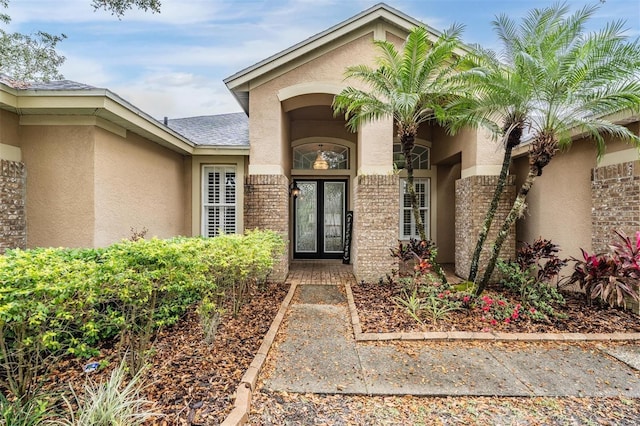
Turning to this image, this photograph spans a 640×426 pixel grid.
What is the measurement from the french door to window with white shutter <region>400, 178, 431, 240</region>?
2.06m

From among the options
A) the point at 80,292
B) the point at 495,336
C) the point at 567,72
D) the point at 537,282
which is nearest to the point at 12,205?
the point at 80,292

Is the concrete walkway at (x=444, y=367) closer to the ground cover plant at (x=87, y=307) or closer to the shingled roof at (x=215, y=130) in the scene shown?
the ground cover plant at (x=87, y=307)

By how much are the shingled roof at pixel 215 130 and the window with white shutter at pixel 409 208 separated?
5.69 m

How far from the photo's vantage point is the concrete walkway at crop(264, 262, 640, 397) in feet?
11.5

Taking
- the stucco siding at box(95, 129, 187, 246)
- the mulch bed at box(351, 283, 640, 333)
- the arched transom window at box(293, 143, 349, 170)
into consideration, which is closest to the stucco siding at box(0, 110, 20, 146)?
the stucco siding at box(95, 129, 187, 246)

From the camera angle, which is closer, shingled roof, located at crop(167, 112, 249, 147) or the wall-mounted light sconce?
shingled roof, located at crop(167, 112, 249, 147)

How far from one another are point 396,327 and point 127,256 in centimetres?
406

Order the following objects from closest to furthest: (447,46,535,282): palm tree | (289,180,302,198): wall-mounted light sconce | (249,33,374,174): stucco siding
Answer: (447,46,535,282): palm tree, (249,33,374,174): stucco siding, (289,180,302,198): wall-mounted light sconce

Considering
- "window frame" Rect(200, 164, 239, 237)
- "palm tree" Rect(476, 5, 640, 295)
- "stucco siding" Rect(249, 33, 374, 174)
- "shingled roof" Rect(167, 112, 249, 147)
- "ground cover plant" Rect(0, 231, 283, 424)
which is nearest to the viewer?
"ground cover plant" Rect(0, 231, 283, 424)

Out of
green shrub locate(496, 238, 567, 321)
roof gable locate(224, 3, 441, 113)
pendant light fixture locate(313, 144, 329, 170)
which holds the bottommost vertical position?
green shrub locate(496, 238, 567, 321)

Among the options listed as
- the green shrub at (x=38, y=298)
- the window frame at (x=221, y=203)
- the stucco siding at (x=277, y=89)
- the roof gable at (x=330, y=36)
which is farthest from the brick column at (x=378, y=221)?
the green shrub at (x=38, y=298)

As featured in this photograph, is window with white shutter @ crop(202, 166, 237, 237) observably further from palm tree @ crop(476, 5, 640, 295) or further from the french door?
palm tree @ crop(476, 5, 640, 295)

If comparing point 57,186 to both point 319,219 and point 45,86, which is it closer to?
point 45,86

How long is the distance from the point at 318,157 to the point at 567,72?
23.8ft
